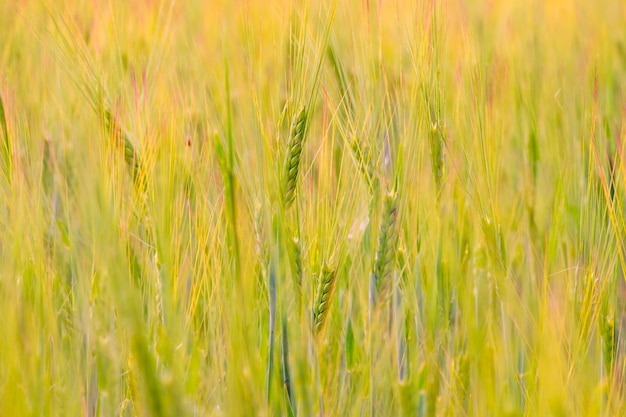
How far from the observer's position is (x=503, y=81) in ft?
3.84

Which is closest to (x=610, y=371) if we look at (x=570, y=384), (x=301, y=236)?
Result: (x=570, y=384)

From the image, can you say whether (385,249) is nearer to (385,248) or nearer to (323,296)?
(385,248)

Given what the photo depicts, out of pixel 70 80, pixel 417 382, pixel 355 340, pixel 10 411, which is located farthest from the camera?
pixel 70 80

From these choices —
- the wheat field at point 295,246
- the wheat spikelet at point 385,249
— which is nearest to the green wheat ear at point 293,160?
the wheat field at point 295,246

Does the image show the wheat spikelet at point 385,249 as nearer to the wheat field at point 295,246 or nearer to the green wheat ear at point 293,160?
the wheat field at point 295,246

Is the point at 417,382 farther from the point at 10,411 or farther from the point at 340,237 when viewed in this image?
the point at 10,411

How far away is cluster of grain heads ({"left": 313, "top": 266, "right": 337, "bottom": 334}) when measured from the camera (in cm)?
82

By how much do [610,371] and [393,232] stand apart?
313 mm

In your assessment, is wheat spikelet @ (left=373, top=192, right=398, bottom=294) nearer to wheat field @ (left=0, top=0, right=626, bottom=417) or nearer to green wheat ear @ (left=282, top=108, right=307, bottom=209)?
wheat field @ (left=0, top=0, right=626, bottom=417)

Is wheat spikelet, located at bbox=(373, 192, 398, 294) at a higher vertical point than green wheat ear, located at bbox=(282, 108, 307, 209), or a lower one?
lower

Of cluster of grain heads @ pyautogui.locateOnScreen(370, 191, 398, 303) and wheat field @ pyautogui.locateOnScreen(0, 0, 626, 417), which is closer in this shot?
wheat field @ pyautogui.locateOnScreen(0, 0, 626, 417)

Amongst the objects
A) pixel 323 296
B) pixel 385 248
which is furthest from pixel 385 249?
pixel 323 296

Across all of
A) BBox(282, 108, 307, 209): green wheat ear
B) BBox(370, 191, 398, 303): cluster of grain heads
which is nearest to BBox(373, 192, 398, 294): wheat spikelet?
BBox(370, 191, 398, 303): cluster of grain heads

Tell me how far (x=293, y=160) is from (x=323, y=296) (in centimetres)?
16
